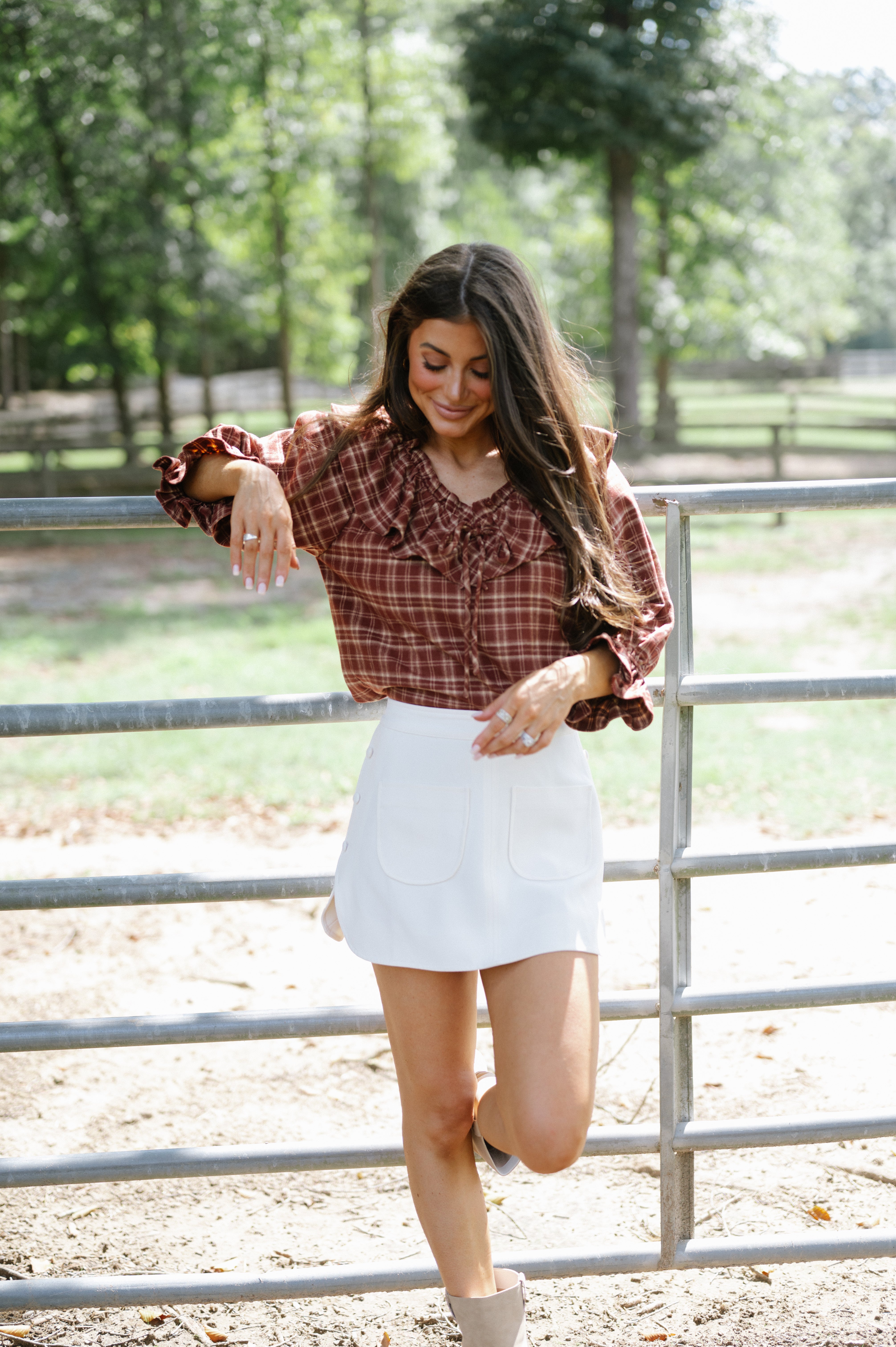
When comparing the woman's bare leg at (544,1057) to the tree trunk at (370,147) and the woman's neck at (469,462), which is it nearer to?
the woman's neck at (469,462)

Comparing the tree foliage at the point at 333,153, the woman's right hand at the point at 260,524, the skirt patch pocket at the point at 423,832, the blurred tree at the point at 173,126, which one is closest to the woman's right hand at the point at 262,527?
the woman's right hand at the point at 260,524

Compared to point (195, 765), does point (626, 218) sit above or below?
above

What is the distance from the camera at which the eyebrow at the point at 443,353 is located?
1903 mm

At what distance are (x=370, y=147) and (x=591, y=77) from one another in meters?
4.44

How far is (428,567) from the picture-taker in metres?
1.92

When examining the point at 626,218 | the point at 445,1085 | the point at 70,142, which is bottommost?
the point at 445,1085

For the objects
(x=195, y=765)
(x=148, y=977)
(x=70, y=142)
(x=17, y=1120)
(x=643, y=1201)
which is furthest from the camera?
(x=70, y=142)

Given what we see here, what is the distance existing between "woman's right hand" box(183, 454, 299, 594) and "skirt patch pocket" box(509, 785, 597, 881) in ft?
1.73

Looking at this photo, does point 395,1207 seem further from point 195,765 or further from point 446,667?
point 195,765

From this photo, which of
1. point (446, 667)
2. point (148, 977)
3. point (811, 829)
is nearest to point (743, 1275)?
point (446, 667)

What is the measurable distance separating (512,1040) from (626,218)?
61.3ft

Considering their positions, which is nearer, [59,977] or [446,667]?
[446,667]

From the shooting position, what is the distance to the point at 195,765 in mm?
6719

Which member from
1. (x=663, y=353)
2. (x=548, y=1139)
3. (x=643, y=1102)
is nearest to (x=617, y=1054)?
(x=643, y=1102)
